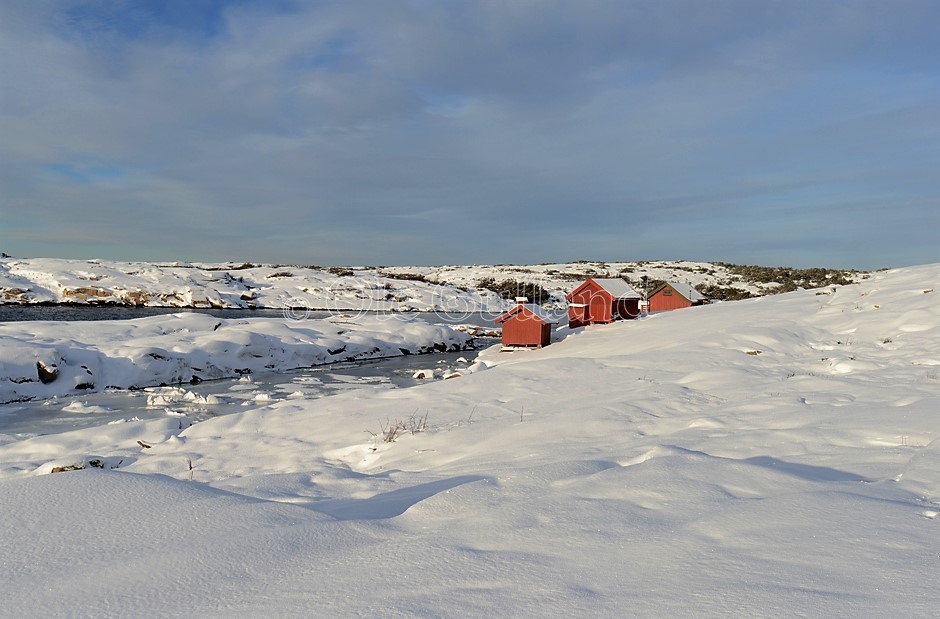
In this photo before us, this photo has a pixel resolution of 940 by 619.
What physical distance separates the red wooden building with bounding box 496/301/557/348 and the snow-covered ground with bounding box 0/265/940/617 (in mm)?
19826

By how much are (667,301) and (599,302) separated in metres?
10.1

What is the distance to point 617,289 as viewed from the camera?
35.3 metres

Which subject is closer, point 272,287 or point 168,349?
point 168,349

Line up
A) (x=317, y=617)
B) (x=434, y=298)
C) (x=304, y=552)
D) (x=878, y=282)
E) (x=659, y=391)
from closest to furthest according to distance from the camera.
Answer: (x=317, y=617) < (x=304, y=552) < (x=659, y=391) < (x=878, y=282) < (x=434, y=298)

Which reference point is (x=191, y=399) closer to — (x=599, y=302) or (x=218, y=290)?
(x=599, y=302)

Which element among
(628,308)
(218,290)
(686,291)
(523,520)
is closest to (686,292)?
(686,291)

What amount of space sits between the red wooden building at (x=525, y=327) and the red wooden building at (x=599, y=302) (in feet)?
19.5

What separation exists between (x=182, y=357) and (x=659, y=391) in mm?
18780

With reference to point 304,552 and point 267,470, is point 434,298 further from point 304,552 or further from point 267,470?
point 304,552

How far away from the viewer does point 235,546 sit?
3018mm

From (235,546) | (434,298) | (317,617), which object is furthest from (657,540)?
(434,298)

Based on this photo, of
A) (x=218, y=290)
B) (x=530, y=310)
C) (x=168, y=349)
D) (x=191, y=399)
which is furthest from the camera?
(x=218, y=290)

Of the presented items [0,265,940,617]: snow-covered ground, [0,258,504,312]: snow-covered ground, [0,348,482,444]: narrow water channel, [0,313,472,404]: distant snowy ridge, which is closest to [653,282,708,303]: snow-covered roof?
[0,313,472,404]: distant snowy ridge

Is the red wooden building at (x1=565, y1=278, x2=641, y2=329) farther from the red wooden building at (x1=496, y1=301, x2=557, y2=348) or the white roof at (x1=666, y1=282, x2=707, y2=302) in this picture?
the white roof at (x1=666, y1=282, x2=707, y2=302)
